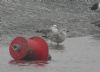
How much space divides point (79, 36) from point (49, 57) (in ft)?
26.3

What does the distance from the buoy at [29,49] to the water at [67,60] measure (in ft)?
1.14

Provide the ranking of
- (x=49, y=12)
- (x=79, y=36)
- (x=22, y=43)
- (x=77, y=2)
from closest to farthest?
(x=22, y=43) < (x=79, y=36) < (x=49, y=12) < (x=77, y=2)

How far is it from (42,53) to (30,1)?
24521 millimetres

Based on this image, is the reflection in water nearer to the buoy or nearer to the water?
the water

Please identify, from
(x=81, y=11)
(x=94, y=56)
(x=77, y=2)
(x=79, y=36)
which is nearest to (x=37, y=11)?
(x=81, y=11)

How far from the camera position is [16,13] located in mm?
31656

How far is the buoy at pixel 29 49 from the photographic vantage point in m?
16.0

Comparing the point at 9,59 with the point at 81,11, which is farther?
the point at 81,11

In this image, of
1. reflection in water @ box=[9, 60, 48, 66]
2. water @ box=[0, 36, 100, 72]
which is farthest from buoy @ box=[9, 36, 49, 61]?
water @ box=[0, 36, 100, 72]

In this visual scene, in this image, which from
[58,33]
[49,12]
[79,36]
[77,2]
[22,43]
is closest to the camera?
[22,43]

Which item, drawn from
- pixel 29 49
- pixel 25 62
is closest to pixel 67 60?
pixel 29 49

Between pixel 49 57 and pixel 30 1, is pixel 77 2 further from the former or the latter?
pixel 49 57

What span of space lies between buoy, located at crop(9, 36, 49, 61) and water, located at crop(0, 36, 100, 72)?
35 cm

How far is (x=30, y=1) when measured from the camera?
40406 millimetres
